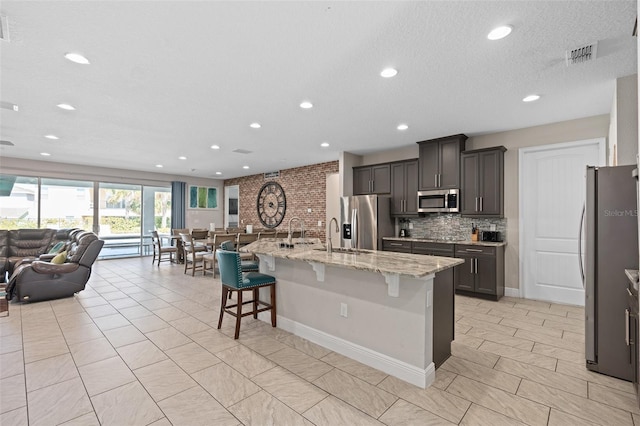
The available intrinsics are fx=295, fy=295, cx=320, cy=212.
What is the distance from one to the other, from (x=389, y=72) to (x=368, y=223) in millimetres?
3332

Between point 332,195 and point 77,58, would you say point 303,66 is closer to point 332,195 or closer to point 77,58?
point 77,58

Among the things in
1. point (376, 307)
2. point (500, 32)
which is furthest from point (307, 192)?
point (500, 32)

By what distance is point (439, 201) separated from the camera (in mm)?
5262

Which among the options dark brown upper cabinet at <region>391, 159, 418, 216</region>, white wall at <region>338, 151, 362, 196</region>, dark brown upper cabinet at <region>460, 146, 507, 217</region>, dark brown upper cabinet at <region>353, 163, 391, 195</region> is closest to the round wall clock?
white wall at <region>338, 151, 362, 196</region>

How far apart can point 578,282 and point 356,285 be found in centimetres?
372

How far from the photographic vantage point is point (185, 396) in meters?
2.14

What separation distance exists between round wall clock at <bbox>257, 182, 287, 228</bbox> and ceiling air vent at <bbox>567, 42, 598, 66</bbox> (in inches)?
274

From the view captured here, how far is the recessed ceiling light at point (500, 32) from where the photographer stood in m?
2.16

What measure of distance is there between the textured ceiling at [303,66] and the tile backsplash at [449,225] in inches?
58.5

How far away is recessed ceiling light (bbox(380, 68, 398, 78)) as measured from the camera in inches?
110

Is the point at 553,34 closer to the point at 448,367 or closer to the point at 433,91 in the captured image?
the point at 433,91

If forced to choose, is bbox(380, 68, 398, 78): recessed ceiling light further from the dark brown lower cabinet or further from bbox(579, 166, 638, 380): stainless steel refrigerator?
the dark brown lower cabinet

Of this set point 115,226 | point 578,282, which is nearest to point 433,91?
point 578,282

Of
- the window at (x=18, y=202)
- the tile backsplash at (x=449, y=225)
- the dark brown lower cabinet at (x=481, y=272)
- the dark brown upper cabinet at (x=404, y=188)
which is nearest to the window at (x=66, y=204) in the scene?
the window at (x=18, y=202)
